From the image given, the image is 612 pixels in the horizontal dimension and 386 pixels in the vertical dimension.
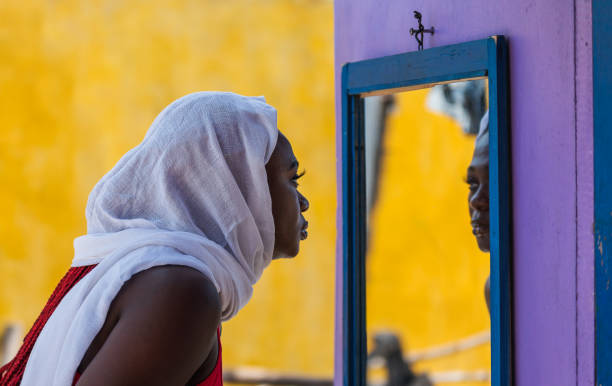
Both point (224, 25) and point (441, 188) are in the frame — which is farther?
point (224, 25)

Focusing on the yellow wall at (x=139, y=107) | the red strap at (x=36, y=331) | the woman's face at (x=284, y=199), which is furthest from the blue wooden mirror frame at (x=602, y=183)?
the yellow wall at (x=139, y=107)

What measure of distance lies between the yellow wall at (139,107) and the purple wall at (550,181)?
6.48 meters

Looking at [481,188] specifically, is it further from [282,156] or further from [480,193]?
[282,156]

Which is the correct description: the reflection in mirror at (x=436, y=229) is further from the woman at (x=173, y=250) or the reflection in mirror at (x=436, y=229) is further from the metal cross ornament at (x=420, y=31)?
the woman at (x=173, y=250)

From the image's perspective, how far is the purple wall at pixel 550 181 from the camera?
1.26 metres

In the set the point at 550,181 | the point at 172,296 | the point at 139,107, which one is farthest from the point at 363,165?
the point at 139,107

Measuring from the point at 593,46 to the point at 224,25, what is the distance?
7079mm

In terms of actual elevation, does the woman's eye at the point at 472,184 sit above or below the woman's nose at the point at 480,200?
above

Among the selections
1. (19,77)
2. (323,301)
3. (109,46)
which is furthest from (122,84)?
(323,301)

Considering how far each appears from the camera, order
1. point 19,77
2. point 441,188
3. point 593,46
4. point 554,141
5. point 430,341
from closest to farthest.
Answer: point 593,46
point 554,141
point 441,188
point 430,341
point 19,77

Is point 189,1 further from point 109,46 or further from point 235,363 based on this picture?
point 235,363

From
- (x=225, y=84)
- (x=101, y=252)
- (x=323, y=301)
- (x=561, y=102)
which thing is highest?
(x=225, y=84)

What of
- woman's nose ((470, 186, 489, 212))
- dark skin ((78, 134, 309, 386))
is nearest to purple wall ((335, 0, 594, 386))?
woman's nose ((470, 186, 489, 212))

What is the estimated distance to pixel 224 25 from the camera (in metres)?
7.98
